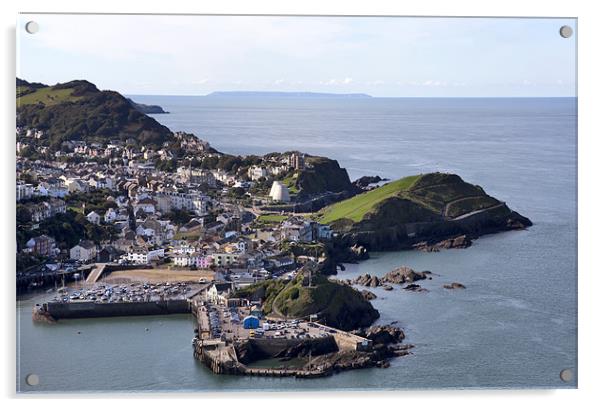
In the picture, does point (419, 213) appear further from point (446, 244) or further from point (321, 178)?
point (321, 178)

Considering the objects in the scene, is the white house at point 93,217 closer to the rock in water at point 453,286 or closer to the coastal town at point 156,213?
the coastal town at point 156,213

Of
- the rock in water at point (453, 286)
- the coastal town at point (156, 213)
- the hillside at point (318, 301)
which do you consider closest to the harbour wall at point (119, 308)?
the coastal town at point (156, 213)

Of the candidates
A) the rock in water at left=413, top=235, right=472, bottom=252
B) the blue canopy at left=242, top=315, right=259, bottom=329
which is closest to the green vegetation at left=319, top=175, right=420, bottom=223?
the rock in water at left=413, top=235, right=472, bottom=252

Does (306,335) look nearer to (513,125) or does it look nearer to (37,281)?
(37,281)

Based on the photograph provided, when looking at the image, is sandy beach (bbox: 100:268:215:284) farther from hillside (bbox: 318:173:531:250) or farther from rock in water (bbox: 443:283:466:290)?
hillside (bbox: 318:173:531:250)
